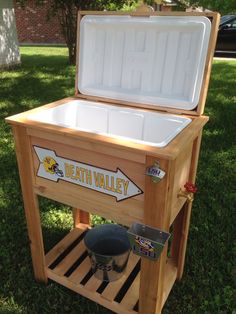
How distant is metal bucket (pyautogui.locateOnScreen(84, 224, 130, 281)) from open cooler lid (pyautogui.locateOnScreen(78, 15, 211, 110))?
2.82 ft

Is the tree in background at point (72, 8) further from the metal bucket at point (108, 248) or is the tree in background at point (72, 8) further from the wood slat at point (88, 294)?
the wood slat at point (88, 294)

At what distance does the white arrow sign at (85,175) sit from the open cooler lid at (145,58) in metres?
0.51

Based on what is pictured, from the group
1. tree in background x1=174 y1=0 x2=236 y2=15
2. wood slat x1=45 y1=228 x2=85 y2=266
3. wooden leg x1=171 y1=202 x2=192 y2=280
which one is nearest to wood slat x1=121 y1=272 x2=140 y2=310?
wooden leg x1=171 y1=202 x2=192 y2=280

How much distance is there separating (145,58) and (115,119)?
1.19 feet

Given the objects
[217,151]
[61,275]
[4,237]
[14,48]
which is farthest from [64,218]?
[14,48]

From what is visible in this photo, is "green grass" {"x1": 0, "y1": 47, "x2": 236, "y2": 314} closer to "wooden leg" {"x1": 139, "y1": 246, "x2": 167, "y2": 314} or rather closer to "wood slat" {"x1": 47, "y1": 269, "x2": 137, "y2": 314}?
"wood slat" {"x1": 47, "y1": 269, "x2": 137, "y2": 314}

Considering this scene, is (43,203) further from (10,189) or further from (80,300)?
(80,300)

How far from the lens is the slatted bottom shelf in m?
1.77

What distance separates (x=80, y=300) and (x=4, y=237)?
794mm

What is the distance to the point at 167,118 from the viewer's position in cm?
156

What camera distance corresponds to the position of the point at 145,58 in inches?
64.5

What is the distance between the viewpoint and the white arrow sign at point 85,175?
1.29 m

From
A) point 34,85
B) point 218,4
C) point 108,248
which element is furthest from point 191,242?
point 218,4

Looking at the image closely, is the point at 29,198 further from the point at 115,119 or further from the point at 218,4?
the point at 218,4
